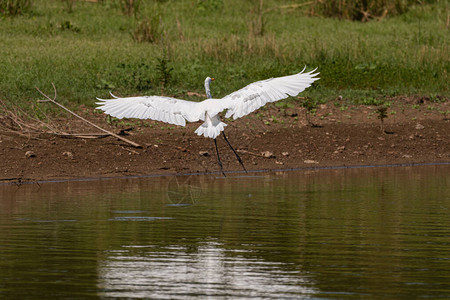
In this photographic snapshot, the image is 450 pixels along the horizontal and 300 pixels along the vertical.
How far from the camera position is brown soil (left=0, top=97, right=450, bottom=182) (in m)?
14.5

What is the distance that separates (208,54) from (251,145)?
5.43 metres

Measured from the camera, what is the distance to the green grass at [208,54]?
18.3 metres

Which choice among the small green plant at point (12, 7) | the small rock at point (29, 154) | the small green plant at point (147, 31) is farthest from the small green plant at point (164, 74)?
the small green plant at point (12, 7)

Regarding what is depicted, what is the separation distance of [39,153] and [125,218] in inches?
187

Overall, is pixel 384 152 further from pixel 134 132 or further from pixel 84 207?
pixel 84 207

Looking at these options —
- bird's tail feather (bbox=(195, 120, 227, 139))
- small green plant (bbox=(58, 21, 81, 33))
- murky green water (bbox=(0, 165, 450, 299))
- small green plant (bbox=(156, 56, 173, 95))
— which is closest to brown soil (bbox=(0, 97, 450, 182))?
murky green water (bbox=(0, 165, 450, 299))

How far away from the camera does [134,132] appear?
1602 cm

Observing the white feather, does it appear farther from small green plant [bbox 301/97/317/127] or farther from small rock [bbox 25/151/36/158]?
small green plant [bbox 301/97/317/127]

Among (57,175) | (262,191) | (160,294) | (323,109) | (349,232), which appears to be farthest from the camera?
(323,109)

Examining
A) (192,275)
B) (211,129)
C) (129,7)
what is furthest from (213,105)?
(129,7)

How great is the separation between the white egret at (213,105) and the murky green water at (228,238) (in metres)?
1.02

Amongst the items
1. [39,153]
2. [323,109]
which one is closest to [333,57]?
[323,109]

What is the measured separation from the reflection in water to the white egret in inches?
145

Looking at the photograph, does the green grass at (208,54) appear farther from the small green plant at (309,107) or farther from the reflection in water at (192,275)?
→ the reflection in water at (192,275)
